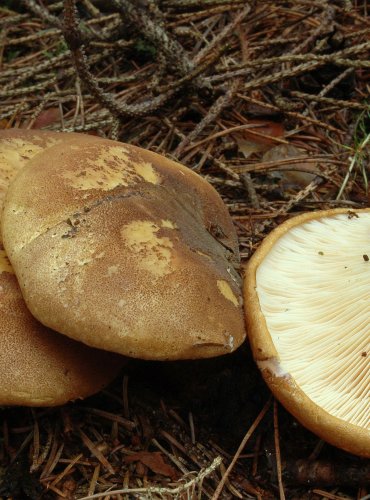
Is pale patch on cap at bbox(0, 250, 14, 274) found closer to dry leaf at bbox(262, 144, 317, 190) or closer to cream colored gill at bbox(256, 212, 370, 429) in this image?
cream colored gill at bbox(256, 212, 370, 429)

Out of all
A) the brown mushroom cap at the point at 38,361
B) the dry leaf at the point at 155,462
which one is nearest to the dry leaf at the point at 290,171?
the brown mushroom cap at the point at 38,361

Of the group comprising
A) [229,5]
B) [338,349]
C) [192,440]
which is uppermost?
[229,5]

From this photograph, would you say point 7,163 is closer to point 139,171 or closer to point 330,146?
point 139,171

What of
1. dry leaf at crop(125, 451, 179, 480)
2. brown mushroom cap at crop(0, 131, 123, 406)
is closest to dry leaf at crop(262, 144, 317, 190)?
brown mushroom cap at crop(0, 131, 123, 406)

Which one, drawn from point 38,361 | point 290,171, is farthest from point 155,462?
point 290,171

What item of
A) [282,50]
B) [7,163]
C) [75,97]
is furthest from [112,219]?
[282,50]

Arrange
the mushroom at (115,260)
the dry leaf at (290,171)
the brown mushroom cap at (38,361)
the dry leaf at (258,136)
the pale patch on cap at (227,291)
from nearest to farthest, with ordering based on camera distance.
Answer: the mushroom at (115,260)
the brown mushroom cap at (38,361)
the pale patch on cap at (227,291)
the dry leaf at (290,171)
the dry leaf at (258,136)

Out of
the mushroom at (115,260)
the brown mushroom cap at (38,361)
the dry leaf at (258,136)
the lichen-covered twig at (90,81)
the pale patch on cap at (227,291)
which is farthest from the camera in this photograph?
the dry leaf at (258,136)

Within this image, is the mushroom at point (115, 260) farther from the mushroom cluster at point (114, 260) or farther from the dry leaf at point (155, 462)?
the dry leaf at point (155, 462)
